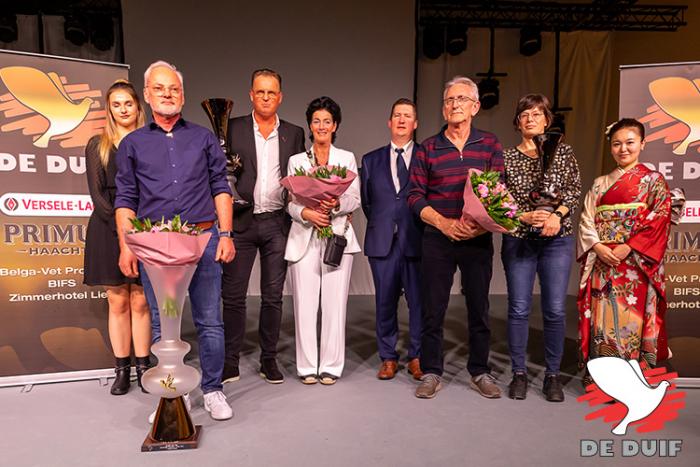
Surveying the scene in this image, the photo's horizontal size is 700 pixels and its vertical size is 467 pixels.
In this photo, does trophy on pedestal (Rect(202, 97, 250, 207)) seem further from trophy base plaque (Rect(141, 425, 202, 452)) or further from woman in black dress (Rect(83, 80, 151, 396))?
trophy base plaque (Rect(141, 425, 202, 452))

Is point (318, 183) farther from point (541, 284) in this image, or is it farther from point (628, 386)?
point (628, 386)

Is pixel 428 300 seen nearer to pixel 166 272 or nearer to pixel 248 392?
pixel 248 392

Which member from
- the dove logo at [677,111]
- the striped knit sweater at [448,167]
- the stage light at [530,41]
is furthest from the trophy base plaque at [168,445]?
the stage light at [530,41]

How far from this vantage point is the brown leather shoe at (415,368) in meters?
3.41

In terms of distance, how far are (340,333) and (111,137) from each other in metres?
→ 1.84

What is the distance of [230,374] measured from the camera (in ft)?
10.9

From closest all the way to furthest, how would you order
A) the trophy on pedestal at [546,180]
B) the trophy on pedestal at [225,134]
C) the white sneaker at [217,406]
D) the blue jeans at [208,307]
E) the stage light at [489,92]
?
the blue jeans at [208,307]
the white sneaker at [217,406]
the trophy on pedestal at [546,180]
the trophy on pedestal at [225,134]
the stage light at [489,92]

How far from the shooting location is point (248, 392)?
317 centimetres

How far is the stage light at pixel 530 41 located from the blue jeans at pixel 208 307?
574cm

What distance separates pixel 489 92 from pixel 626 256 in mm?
4491

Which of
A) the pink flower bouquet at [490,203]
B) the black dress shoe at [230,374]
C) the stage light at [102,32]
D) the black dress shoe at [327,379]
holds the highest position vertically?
the stage light at [102,32]

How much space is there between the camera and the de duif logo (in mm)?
2709

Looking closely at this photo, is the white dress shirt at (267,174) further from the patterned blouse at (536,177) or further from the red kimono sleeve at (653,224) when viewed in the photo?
the red kimono sleeve at (653,224)

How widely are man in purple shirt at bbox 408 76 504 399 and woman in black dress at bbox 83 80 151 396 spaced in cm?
173
